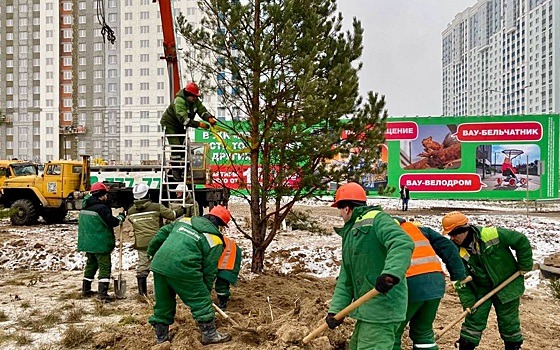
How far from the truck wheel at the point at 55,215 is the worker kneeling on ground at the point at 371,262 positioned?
15370mm

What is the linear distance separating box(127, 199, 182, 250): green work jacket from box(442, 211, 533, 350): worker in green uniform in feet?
13.9

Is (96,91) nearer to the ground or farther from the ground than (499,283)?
farther from the ground

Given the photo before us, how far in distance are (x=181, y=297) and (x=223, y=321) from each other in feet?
2.95

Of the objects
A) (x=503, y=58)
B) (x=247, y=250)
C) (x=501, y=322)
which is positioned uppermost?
(x=503, y=58)

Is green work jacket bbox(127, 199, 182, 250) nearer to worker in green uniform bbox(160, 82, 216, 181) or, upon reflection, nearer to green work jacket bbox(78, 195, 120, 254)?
green work jacket bbox(78, 195, 120, 254)

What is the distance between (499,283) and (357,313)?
6.25ft

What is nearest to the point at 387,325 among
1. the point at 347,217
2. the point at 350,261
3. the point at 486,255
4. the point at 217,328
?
the point at 350,261

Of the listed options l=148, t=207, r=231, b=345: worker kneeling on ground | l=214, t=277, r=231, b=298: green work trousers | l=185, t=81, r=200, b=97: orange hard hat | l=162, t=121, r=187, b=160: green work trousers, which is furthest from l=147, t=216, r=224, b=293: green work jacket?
l=162, t=121, r=187, b=160: green work trousers

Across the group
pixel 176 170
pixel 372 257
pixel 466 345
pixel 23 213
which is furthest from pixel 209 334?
pixel 23 213

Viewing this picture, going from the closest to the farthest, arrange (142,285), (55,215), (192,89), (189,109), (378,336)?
(378,336), (142,285), (192,89), (189,109), (55,215)

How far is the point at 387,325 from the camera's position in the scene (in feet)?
11.9

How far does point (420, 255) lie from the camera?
13.1 ft

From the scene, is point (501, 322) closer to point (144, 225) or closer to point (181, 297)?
point (181, 297)

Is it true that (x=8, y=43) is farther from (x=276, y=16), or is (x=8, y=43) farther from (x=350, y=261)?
(x=350, y=261)
